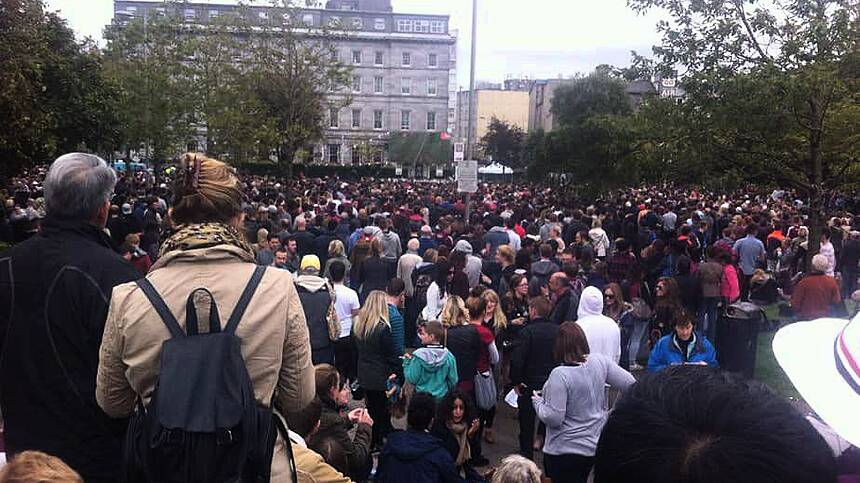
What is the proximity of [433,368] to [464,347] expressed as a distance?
1.93 ft

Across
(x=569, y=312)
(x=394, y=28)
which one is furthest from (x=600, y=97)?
(x=394, y=28)

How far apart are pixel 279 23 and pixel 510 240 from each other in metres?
17.5

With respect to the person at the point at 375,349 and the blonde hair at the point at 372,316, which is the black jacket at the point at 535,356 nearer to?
the person at the point at 375,349

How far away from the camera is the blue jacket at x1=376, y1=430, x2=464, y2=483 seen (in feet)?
15.1

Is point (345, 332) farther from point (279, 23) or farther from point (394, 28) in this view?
point (394, 28)

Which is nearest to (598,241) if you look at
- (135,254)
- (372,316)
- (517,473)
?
(372,316)

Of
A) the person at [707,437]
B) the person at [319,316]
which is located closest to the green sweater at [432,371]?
the person at [319,316]

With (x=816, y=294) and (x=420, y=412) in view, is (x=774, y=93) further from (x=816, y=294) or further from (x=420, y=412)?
(x=420, y=412)

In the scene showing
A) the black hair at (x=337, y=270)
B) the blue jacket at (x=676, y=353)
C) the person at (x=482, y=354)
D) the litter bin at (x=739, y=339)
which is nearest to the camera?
the blue jacket at (x=676, y=353)

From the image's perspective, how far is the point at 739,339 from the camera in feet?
30.0

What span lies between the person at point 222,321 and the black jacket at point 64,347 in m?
0.44

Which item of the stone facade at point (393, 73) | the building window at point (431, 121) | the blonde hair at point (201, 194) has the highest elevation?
the stone facade at point (393, 73)

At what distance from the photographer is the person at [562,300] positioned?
26.6ft

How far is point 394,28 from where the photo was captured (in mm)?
86812
